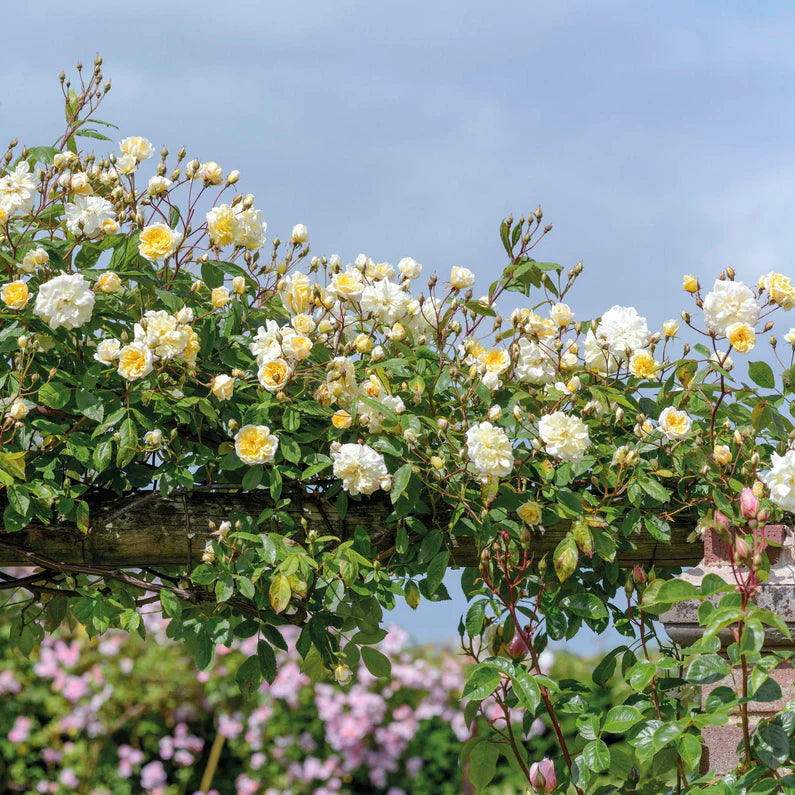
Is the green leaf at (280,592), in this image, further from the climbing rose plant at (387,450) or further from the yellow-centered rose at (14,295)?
the yellow-centered rose at (14,295)

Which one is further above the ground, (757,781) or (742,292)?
(742,292)

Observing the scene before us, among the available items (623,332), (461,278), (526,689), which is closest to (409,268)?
(461,278)

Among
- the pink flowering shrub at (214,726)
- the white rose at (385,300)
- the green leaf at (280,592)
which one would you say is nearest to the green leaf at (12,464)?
the green leaf at (280,592)

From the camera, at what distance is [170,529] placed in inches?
97.1

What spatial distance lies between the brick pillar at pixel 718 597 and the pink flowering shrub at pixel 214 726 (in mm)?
3223

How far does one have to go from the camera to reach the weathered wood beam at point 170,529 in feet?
8.02

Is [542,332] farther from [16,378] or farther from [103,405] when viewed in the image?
[16,378]

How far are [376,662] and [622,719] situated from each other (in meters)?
0.60

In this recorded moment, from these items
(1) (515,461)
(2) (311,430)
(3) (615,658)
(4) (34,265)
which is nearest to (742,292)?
(1) (515,461)

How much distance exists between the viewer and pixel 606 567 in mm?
2520

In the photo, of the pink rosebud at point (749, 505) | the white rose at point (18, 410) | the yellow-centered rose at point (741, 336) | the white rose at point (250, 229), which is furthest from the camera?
the white rose at point (250, 229)

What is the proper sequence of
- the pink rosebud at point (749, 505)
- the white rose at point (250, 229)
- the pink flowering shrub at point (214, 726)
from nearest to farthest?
the pink rosebud at point (749, 505), the white rose at point (250, 229), the pink flowering shrub at point (214, 726)

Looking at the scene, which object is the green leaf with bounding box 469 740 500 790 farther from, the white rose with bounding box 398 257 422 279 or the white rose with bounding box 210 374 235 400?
the white rose with bounding box 398 257 422 279

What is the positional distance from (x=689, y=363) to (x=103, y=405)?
1.50 metres
